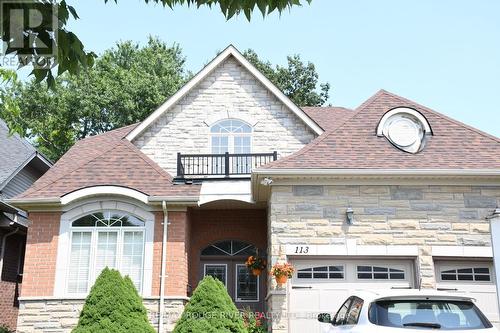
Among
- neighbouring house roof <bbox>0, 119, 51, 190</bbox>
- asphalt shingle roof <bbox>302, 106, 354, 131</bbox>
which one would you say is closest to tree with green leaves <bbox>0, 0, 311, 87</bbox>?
neighbouring house roof <bbox>0, 119, 51, 190</bbox>

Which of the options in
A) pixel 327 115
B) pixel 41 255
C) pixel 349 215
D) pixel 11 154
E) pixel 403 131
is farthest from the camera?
pixel 327 115

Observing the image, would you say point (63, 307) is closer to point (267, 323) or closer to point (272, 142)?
point (267, 323)

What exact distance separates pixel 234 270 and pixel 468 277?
21.2 ft

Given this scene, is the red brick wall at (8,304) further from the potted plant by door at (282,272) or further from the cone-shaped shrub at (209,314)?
the potted plant by door at (282,272)

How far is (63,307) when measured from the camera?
13.1 m

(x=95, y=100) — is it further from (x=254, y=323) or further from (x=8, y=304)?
(x=254, y=323)

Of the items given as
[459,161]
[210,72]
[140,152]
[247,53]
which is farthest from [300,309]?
[247,53]

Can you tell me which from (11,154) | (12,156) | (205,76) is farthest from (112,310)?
(11,154)

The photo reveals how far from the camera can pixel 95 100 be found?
3148 centimetres

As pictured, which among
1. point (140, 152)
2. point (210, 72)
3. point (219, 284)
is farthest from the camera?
point (210, 72)

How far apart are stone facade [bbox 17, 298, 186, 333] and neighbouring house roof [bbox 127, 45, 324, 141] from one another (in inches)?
198

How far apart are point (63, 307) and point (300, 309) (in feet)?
18.6

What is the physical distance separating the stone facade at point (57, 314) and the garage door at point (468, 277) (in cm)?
609

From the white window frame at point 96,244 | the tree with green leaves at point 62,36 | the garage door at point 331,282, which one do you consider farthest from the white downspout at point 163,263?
the tree with green leaves at point 62,36
